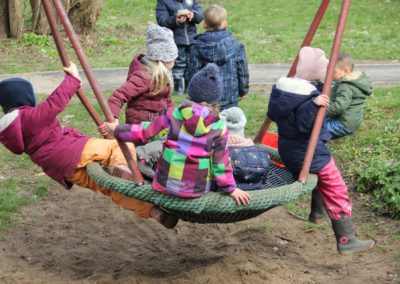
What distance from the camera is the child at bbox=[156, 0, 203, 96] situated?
916 centimetres

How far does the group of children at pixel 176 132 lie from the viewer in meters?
3.68

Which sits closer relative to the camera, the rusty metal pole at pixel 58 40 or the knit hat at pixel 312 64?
the rusty metal pole at pixel 58 40

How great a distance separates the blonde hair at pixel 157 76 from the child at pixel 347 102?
1728 mm

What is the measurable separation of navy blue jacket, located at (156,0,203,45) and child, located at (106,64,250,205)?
562 cm

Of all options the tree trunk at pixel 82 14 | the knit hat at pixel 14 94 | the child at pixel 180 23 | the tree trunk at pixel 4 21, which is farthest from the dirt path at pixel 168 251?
the tree trunk at pixel 82 14

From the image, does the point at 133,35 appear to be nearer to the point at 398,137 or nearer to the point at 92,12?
the point at 92,12

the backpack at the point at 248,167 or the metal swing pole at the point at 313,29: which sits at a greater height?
the metal swing pole at the point at 313,29

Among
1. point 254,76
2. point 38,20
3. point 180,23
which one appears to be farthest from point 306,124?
point 38,20

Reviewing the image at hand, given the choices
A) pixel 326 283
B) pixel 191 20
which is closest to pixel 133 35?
pixel 191 20

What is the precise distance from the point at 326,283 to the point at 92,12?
9932 millimetres

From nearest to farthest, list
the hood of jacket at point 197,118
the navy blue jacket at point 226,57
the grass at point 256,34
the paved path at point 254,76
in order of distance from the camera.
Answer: the hood of jacket at point 197,118
the navy blue jacket at point 226,57
the paved path at point 254,76
the grass at point 256,34

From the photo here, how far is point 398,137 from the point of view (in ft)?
22.7

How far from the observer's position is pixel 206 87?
11.9ft

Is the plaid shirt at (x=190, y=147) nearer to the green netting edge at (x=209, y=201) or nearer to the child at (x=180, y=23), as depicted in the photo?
the green netting edge at (x=209, y=201)
